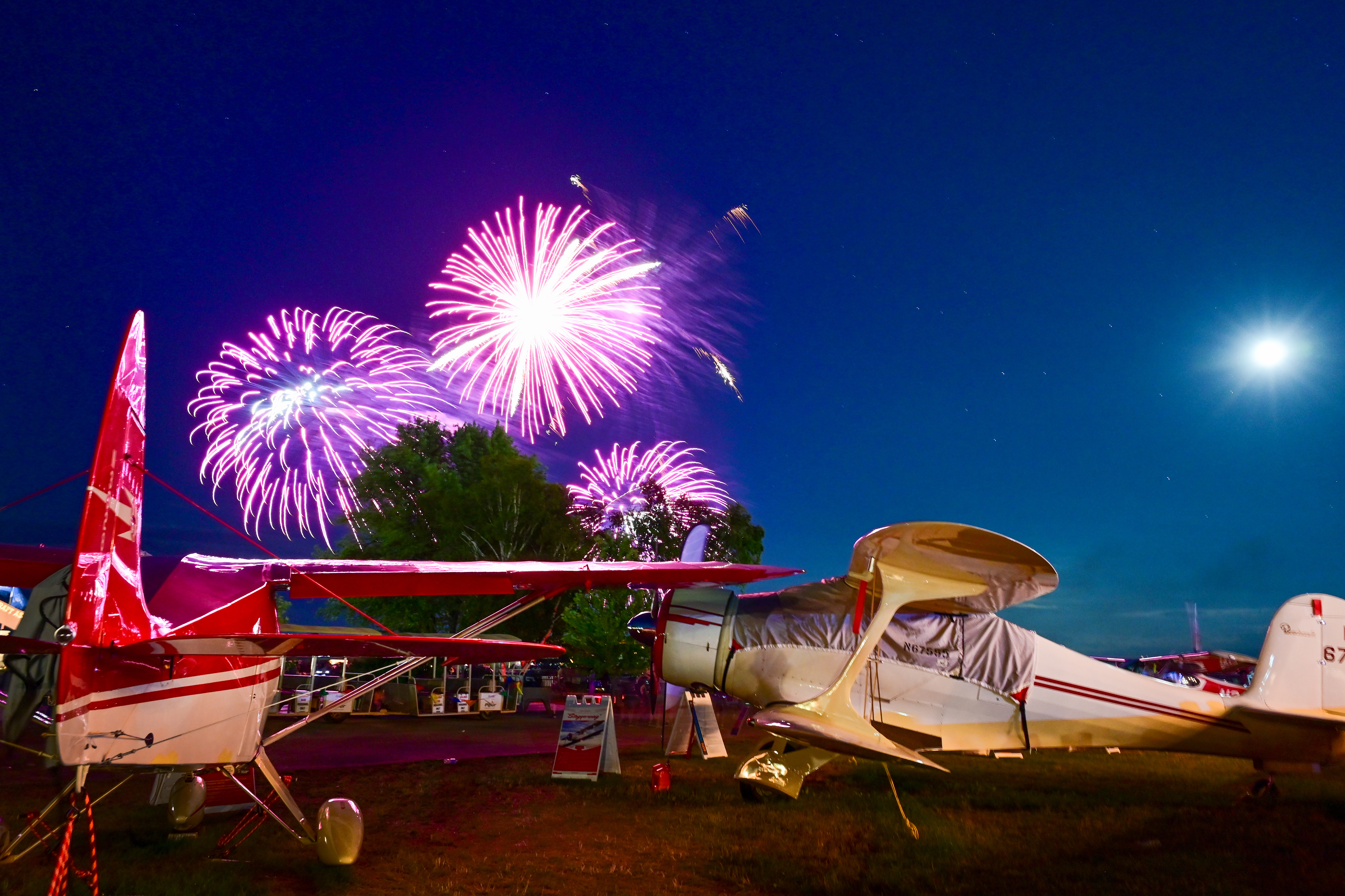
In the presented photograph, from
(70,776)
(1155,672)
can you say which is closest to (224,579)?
(70,776)

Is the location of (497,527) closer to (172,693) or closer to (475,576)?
(475,576)

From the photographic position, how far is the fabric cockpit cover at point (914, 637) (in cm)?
938

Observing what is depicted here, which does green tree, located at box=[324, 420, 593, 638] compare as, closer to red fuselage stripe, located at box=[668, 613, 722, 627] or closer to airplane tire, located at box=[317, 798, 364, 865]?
red fuselage stripe, located at box=[668, 613, 722, 627]

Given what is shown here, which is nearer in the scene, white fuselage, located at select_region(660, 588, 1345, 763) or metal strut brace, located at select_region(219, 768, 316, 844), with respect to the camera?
metal strut brace, located at select_region(219, 768, 316, 844)

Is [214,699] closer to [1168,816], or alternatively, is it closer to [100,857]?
[100,857]

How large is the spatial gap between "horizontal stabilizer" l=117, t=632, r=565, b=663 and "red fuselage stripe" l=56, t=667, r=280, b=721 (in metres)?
0.33

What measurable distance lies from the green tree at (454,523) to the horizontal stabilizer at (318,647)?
1172 inches

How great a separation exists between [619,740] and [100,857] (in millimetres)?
12703

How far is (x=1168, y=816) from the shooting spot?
340 inches

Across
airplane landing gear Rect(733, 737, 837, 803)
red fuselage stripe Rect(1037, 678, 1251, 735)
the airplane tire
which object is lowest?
the airplane tire

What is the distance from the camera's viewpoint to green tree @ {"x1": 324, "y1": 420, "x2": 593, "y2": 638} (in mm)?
35031

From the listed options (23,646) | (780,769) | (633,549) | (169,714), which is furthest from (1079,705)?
(633,549)

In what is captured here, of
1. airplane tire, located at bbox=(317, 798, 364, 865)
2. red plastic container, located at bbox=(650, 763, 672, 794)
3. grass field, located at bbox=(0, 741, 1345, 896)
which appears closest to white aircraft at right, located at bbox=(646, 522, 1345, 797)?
grass field, located at bbox=(0, 741, 1345, 896)

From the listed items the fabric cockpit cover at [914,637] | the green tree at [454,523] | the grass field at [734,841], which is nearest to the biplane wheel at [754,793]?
the grass field at [734,841]
